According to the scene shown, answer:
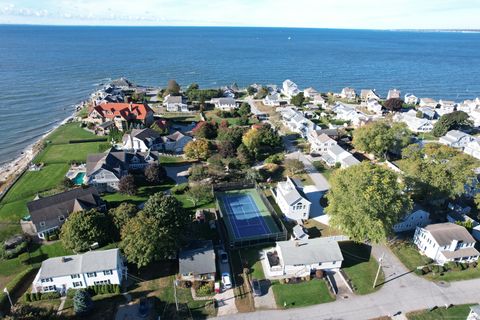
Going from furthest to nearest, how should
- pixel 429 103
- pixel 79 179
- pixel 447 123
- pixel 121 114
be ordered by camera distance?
pixel 429 103 → pixel 121 114 → pixel 447 123 → pixel 79 179

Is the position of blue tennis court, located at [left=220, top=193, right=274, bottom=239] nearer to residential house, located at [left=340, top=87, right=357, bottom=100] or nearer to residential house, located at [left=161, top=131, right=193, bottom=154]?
residential house, located at [left=161, top=131, right=193, bottom=154]

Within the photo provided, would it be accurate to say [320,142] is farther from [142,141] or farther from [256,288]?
[256,288]

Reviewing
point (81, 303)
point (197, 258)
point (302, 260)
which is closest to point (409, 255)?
point (302, 260)

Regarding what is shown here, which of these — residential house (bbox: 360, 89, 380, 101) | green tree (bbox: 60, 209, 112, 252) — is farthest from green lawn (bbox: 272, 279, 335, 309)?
residential house (bbox: 360, 89, 380, 101)

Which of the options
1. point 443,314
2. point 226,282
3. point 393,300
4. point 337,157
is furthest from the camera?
point 337,157

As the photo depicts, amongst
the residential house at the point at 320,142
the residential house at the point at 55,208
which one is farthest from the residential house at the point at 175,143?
the residential house at the point at 320,142

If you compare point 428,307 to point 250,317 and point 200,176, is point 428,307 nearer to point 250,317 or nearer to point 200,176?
point 250,317

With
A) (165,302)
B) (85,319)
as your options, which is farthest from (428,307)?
(85,319)
